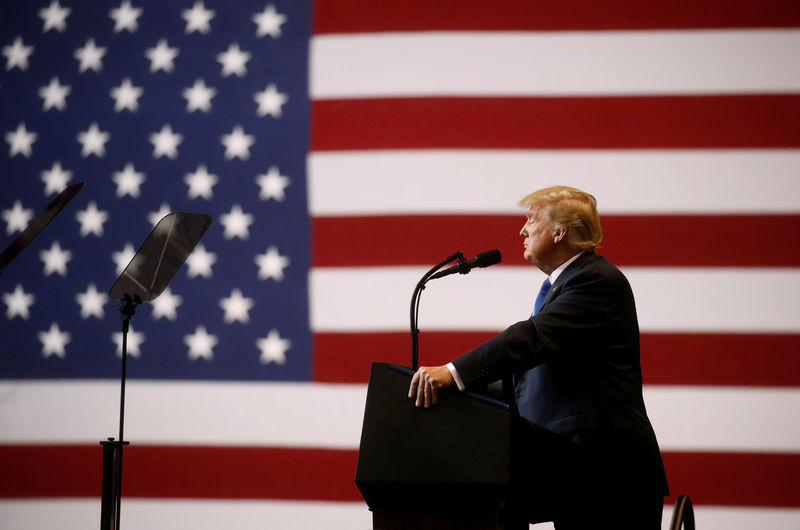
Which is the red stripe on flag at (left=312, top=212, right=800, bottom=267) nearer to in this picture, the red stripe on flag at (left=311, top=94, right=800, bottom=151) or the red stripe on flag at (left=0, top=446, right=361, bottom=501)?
the red stripe on flag at (left=311, top=94, right=800, bottom=151)

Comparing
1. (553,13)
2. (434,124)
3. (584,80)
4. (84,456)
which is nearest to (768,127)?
(584,80)

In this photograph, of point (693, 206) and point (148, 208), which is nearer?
point (693, 206)

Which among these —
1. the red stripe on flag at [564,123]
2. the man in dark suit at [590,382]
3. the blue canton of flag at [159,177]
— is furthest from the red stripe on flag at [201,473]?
the red stripe on flag at [564,123]

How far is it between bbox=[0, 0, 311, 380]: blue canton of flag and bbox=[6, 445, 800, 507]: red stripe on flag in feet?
0.93

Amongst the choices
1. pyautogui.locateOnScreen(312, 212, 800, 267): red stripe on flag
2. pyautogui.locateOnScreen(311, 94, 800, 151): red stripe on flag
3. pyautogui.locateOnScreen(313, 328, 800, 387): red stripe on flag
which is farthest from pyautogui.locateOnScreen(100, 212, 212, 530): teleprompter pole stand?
Result: pyautogui.locateOnScreen(313, 328, 800, 387): red stripe on flag

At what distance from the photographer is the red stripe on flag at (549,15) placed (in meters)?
2.43

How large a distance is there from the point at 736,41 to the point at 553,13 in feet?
2.21

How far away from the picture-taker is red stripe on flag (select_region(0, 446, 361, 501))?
2342mm

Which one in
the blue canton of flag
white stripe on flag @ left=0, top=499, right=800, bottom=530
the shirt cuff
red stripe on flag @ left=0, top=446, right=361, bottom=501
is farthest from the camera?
the blue canton of flag

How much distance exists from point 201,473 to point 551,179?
1.66 metres

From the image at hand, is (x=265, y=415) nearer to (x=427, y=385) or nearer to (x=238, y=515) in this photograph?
(x=238, y=515)

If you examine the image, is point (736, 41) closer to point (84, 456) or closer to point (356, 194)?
point (356, 194)

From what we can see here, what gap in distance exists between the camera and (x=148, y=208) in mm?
2533

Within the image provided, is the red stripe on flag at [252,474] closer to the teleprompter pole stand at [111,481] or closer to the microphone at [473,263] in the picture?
the teleprompter pole stand at [111,481]
